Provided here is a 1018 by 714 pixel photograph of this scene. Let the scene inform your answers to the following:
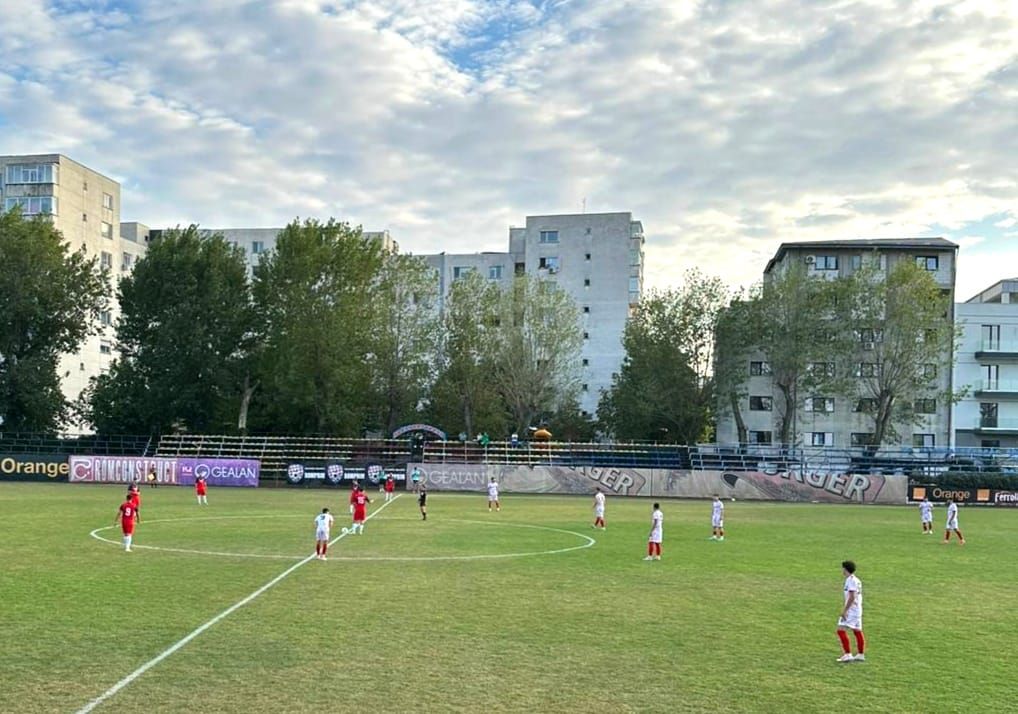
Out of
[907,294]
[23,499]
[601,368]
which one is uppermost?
[907,294]

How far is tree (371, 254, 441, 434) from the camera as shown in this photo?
8325 centimetres

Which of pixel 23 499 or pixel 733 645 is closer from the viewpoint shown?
pixel 733 645

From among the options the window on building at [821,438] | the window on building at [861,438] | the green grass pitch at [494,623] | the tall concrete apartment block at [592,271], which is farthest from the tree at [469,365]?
the green grass pitch at [494,623]

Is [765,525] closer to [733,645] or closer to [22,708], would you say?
[733,645]

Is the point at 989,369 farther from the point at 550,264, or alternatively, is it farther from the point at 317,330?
the point at 317,330

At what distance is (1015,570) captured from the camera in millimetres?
28203

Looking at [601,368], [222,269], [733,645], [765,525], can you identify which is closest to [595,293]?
[601,368]

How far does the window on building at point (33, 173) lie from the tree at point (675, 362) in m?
61.5

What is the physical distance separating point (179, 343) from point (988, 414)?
74742 millimetres

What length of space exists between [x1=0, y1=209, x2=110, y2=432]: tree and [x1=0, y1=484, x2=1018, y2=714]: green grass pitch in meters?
47.9

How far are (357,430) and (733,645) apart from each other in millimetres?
67368

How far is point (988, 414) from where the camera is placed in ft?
286

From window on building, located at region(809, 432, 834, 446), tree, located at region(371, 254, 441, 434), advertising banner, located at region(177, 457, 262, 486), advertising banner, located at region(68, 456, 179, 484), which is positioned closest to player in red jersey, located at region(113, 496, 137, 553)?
advertising banner, located at region(177, 457, 262, 486)

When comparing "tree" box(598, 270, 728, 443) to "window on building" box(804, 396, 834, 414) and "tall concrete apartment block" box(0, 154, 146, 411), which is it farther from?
"tall concrete apartment block" box(0, 154, 146, 411)
